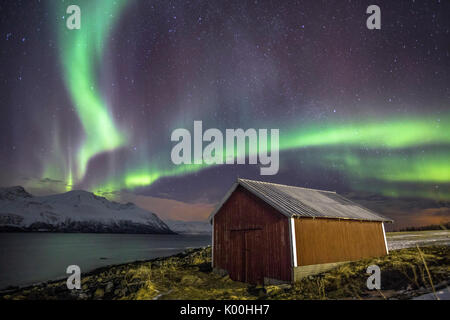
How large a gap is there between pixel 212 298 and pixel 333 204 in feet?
41.2

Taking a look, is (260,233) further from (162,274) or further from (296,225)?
(162,274)

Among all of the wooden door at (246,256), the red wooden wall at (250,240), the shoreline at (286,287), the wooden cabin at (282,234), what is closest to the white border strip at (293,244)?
the wooden cabin at (282,234)

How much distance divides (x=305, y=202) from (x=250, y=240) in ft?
15.6

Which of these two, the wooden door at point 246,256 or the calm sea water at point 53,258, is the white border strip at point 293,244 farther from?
the calm sea water at point 53,258

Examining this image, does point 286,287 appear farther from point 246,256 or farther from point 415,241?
point 415,241

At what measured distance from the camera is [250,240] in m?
17.1

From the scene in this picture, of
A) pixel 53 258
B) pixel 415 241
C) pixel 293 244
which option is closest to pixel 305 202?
pixel 293 244

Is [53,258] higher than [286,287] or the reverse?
the reverse

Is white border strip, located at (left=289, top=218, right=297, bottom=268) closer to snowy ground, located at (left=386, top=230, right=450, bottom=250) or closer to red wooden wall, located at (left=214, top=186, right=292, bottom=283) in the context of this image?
red wooden wall, located at (left=214, top=186, right=292, bottom=283)

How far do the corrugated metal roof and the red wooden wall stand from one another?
49 cm

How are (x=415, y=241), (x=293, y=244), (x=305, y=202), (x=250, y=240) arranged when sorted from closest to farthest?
(x=293, y=244), (x=250, y=240), (x=305, y=202), (x=415, y=241)

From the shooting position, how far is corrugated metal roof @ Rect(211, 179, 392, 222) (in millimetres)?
16422

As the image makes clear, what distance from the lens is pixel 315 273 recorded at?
15.8m
